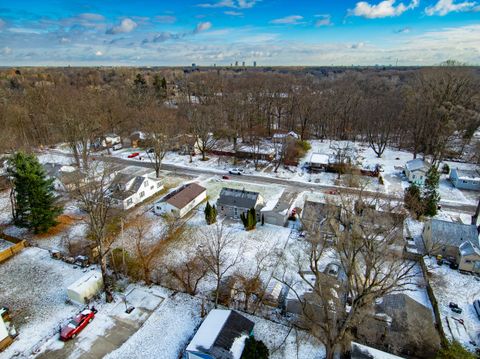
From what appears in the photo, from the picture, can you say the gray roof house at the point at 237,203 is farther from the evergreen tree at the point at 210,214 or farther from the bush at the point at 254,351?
the bush at the point at 254,351

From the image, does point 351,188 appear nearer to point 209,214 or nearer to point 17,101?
point 209,214

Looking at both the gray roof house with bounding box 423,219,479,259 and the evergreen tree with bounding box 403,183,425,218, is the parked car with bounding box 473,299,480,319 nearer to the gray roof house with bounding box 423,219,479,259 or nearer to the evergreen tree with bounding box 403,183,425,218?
the gray roof house with bounding box 423,219,479,259

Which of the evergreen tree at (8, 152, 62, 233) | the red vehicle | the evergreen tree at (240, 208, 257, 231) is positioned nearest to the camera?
the red vehicle

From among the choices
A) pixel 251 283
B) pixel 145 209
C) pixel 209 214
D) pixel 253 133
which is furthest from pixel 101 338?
pixel 253 133

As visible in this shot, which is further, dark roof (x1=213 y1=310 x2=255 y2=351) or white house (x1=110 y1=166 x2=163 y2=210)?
white house (x1=110 y1=166 x2=163 y2=210)

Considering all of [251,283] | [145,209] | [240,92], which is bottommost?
[145,209]

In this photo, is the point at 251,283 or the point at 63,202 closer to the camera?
the point at 251,283

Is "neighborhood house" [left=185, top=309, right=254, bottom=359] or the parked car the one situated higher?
"neighborhood house" [left=185, top=309, right=254, bottom=359]

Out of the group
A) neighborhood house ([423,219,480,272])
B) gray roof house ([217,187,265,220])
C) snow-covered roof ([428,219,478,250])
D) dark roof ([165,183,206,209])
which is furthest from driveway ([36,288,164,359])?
snow-covered roof ([428,219,478,250])
